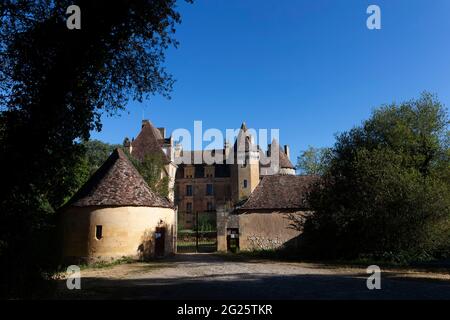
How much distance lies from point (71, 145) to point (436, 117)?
27.5m

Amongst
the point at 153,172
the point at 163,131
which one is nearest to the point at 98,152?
the point at 153,172

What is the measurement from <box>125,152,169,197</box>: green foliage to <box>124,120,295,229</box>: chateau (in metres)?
5.18

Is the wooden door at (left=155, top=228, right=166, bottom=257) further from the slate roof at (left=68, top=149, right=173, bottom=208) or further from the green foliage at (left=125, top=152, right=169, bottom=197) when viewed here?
the green foliage at (left=125, top=152, right=169, bottom=197)

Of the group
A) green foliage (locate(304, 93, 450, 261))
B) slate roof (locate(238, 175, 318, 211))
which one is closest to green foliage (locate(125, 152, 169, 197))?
slate roof (locate(238, 175, 318, 211))

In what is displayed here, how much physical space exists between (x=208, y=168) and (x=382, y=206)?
4540cm

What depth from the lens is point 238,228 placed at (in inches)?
1169

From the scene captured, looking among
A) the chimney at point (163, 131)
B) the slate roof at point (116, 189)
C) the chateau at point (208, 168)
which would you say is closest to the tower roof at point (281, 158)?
the chateau at point (208, 168)

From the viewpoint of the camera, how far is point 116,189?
2464cm

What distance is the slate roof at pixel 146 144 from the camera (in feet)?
168

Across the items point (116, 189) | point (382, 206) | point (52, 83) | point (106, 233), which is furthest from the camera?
point (116, 189)

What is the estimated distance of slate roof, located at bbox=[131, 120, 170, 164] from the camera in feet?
168

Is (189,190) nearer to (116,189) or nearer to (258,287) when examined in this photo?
(116,189)

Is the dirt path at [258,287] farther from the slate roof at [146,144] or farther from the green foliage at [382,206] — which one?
the slate roof at [146,144]

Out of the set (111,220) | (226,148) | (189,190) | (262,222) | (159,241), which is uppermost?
(226,148)
